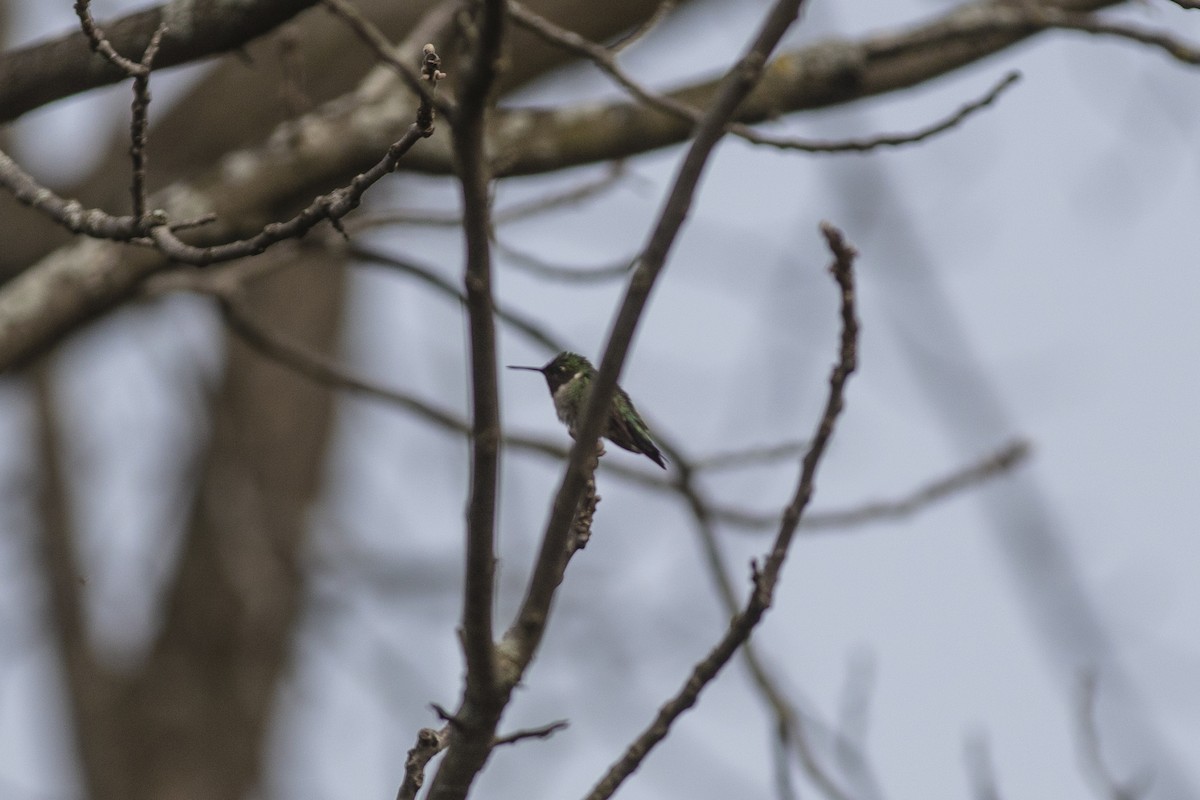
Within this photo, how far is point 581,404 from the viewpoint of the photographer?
2.97 meters

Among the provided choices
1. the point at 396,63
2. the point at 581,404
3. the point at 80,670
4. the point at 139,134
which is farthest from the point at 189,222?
the point at 80,670

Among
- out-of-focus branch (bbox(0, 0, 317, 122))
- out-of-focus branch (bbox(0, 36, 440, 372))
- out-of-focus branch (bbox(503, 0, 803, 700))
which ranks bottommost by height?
out-of-focus branch (bbox(503, 0, 803, 700))

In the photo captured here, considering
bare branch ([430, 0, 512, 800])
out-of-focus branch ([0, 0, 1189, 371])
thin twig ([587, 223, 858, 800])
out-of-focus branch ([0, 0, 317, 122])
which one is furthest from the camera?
out-of-focus branch ([0, 0, 1189, 371])

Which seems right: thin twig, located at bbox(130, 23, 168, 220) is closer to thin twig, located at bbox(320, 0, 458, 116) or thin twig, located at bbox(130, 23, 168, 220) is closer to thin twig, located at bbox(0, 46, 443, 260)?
thin twig, located at bbox(0, 46, 443, 260)

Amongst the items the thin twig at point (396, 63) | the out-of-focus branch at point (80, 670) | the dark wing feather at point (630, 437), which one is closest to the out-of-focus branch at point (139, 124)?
the thin twig at point (396, 63)

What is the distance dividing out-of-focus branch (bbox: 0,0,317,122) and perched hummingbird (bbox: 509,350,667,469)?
98 cm

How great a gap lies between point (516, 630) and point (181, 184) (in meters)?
2.78

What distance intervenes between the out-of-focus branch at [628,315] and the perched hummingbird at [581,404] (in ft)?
2.66

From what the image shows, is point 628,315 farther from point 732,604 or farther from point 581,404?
point 732,604

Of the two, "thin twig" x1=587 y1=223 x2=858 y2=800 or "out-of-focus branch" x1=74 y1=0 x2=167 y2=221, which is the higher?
"out-of-focus branch" x1=74 y1=0 x2=167 y2=221

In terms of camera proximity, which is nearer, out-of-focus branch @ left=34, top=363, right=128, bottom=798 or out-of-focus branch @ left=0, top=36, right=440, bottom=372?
out-of-focus branch @ left=0, top=36, right=440, bottom=372

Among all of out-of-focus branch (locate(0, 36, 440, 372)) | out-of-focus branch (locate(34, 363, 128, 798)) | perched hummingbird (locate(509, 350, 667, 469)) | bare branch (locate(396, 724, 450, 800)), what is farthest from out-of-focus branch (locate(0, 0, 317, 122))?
out-of-focus branch (locate(34, 363, 128, 798))

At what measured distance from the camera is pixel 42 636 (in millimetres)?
7602

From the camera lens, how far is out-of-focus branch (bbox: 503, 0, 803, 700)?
1.97 metres
